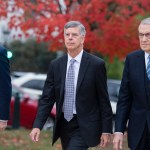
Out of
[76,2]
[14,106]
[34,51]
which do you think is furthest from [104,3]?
[34,51]

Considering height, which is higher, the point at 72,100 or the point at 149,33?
the point at 149,33

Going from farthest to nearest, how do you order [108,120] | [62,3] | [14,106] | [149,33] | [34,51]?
[34,51]
[62,3]
[14,106]
[108,120]
[149,33]

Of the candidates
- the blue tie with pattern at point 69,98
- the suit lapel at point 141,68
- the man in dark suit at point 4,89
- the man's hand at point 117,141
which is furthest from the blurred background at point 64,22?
the suit lapel at point 141,68

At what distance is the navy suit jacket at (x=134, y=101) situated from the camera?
18.7ft

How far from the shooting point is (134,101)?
5820 mm

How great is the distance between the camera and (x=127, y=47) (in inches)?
568

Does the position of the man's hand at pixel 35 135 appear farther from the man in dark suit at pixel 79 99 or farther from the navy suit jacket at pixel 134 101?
the navy suit jacket at pixel 134 101

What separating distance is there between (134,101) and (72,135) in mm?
800

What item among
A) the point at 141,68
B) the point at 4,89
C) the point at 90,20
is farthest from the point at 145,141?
the point at 90,20

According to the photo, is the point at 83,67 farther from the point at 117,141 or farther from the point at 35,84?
the point at 35,84

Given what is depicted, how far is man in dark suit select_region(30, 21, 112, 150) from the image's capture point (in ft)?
19.9

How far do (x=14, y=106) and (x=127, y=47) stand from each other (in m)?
3.15

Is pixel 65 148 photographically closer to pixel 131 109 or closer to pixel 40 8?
pixel 131 109

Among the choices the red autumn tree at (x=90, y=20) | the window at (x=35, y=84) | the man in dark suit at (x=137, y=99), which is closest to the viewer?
the man in dark suit at (x=137, y=99)
